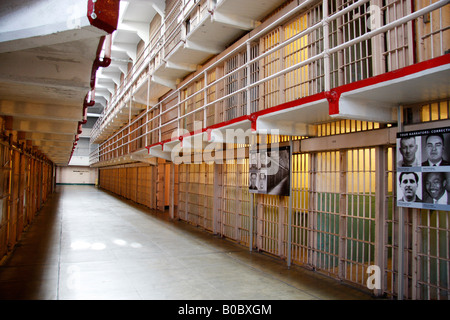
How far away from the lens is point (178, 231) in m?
9.91

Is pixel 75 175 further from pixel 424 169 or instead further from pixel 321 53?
pixel 424 169

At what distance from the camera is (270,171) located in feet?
22.3

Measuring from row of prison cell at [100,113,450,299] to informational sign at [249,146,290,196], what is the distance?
0.65 ft

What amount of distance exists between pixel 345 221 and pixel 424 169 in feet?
5.27

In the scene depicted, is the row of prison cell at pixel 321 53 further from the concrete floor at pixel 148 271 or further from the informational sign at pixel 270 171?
the concrete floor at pixel 148 271

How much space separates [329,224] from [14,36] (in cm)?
500

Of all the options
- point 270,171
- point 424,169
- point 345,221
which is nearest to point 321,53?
point 424,169

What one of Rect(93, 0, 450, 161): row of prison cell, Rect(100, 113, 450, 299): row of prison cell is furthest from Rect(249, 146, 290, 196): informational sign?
Rect(93, 0, 450, 161): row of prison cell

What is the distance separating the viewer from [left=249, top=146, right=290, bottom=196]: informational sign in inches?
254

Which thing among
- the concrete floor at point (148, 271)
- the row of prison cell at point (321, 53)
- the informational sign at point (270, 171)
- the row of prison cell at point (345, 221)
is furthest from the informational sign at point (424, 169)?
the informational sign at point (270, 171)

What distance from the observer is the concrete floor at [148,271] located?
4.71 metres

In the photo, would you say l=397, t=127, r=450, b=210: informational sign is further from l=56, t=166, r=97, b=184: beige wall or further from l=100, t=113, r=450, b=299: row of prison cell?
l=56, t=166, r=97, b=184: beige wall

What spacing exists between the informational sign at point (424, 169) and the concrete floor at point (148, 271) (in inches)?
64.6

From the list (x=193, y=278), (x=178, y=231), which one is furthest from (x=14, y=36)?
(x=178, y=231)
